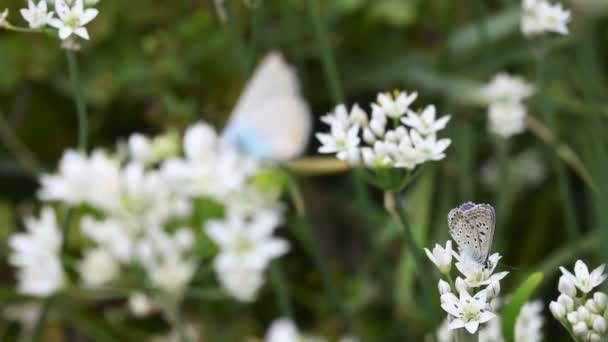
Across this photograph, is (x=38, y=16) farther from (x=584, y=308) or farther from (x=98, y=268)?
(x=98, y=268)

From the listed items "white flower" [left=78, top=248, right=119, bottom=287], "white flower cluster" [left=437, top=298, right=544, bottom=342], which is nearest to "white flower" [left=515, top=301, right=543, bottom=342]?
"white flower cluster" [left=437, top=298, right=544, bottom=342]

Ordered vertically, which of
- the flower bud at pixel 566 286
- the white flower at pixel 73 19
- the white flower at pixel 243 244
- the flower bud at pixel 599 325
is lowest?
the flower bud at pixel 599 325

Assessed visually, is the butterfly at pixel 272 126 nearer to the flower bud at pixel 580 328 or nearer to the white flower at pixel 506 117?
the white flower at pixel 506 117

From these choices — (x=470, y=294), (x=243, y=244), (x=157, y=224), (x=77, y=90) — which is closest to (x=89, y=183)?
(x=157, y=224)

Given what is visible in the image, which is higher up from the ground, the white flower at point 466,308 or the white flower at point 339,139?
the white flower at point 339,139

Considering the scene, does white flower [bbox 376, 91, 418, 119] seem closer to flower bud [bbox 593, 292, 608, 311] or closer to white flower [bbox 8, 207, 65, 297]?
flower bud [bbox 593, 292, 608, 311]

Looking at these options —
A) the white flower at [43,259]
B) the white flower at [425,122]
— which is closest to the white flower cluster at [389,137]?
the white flower at [425,122]
